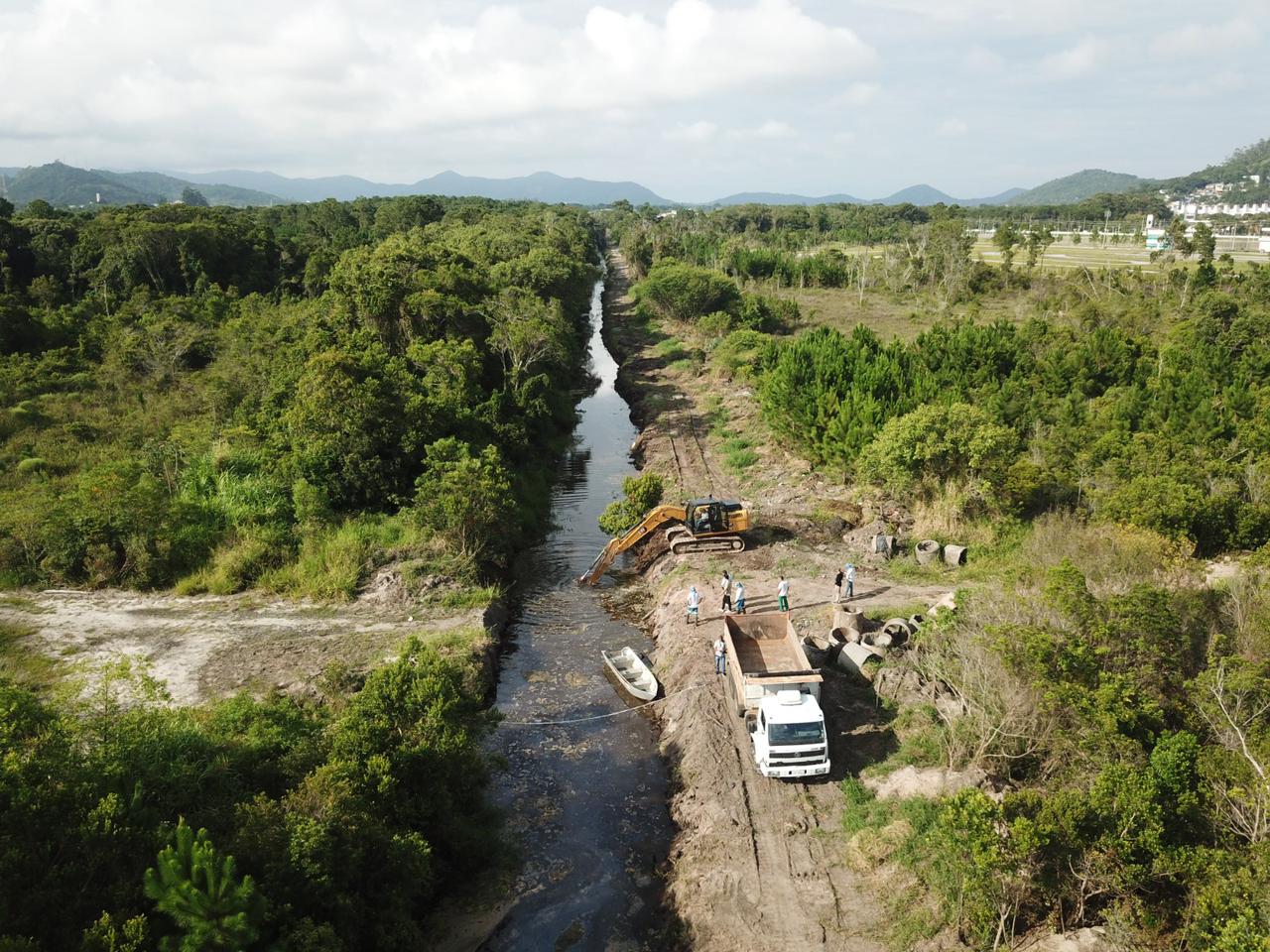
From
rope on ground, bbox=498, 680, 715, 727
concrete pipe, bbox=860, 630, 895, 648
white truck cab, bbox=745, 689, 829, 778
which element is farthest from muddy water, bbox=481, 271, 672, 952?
concrete pipe, bbox=860, 630, 895, 648

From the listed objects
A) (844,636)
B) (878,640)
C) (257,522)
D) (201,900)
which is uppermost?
(201,900)

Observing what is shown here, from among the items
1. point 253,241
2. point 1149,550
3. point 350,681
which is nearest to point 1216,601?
point 1149,550

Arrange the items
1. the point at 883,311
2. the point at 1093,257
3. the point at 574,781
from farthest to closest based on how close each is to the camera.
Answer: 1. the point at 1093,257
2. the point at 883,311
3. the point at 574,781

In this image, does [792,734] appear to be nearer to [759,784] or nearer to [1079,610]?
[759,784]

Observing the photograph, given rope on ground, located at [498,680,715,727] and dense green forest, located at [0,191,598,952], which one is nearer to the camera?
dense green forest, located at [0,191,598,952]

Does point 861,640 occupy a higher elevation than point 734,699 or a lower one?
higher

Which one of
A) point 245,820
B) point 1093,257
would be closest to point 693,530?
point 245,820

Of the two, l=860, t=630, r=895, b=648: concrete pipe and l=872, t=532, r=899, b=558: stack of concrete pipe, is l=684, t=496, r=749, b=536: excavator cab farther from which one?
l=860, t=630, r=895, b=648: concrete pipe

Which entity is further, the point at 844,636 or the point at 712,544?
the point at 712,544
